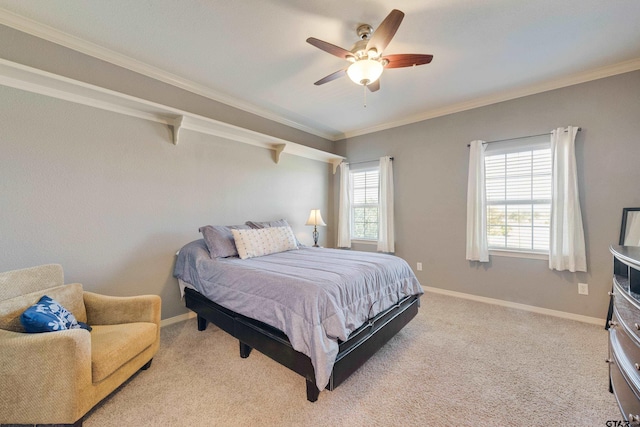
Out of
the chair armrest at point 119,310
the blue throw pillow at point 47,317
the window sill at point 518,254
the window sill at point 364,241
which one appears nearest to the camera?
the blue throw pillow at point 47,317

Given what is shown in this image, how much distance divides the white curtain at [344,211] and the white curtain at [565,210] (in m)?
2.77

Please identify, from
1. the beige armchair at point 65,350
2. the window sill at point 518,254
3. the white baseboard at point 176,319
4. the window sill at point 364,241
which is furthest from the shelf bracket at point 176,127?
the window sill at point 518,254

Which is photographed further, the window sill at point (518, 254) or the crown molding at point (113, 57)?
the window sill at point (518, 254)

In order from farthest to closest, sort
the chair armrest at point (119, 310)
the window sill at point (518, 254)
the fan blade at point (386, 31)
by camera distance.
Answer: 1. the window sill at point (518, 254)
2. the chair armrest at point (119, 310)
3. the fan blade at point (386, 31)

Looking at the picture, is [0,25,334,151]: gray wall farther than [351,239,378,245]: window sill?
No

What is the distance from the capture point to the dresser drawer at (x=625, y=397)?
3.50 feet

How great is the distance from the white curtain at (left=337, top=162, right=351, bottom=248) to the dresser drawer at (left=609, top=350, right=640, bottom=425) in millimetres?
3477

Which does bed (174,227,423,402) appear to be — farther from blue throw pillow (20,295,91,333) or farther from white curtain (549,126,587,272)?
white curtain (549,126,587,272)

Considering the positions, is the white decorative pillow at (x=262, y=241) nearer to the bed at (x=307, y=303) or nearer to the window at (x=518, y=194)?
the bed at (x=307, y=303)

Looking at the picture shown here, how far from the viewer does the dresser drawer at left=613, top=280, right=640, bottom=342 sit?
1114 millimetres

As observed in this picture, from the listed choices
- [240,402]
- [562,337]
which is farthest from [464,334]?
[240,402]

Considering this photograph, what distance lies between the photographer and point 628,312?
1.24 metres

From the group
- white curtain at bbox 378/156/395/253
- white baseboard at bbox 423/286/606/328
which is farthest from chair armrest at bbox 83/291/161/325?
white baseboard at bbox 423/286/606/328

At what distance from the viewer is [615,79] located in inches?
103
